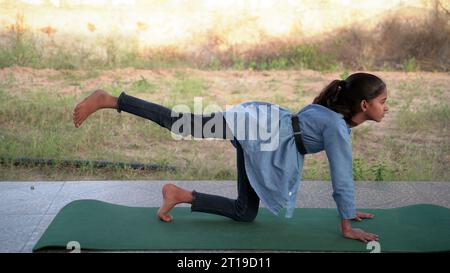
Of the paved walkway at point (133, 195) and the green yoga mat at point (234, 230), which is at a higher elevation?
the green yoga mat at point (234, 230)

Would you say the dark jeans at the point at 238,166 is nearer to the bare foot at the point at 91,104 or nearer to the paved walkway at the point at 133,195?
the bare foot at the point at 91,104

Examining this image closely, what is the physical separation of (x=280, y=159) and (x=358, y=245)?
0.46 meters

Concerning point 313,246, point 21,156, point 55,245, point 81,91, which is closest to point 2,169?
point 21,156

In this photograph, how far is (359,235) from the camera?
2.69m

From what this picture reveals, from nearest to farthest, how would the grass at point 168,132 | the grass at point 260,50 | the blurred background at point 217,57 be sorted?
the grass at point 168,132, the blurred background at point 217,57, the grass at point 260,50

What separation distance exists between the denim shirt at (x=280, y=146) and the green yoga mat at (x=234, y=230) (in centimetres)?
14

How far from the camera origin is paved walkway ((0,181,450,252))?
126 inches

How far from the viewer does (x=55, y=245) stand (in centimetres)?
256

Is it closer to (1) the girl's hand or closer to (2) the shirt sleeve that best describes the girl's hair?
(2) the shirt sleeve

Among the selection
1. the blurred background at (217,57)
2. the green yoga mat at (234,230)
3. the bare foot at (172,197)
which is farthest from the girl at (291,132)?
the blurred background at (217,57)

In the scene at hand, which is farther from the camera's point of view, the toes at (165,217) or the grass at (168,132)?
the grass at (168,132)

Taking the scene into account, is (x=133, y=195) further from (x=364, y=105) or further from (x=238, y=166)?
(x=364, y=105)

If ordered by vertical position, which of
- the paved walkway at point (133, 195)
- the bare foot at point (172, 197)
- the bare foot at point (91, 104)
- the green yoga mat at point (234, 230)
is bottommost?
the paved walkway at point (133, 195)

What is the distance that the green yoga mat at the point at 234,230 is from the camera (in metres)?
2.62
